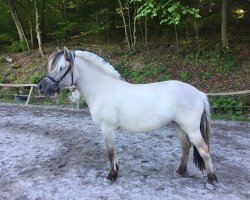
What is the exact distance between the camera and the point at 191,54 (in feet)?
35.0

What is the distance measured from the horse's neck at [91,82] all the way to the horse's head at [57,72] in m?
0.24

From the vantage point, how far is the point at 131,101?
14.1 feet

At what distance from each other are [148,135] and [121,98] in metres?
2.66

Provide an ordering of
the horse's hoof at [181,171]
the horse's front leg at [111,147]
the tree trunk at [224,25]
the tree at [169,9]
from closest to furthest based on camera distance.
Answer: the horse's front leg at [111,147] → the horse's hoof at [181,171] → the tree at [169,9] → the tree trunk at [224,25]

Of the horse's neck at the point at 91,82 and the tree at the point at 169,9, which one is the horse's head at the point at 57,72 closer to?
the horse's neck at the point at 91,82

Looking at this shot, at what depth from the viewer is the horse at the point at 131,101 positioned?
13.7 ft

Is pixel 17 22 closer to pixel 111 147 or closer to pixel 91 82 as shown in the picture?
pixel 91 82

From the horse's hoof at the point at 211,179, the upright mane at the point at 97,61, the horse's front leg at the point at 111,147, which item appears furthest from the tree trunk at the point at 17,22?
the horse's hoof at the point at 211,179

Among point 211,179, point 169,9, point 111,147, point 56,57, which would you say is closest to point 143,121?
point 111,147

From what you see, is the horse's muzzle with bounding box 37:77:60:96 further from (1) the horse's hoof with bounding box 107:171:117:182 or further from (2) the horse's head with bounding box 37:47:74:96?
(1) the horse's hoof with bounding box 107:171:117:182

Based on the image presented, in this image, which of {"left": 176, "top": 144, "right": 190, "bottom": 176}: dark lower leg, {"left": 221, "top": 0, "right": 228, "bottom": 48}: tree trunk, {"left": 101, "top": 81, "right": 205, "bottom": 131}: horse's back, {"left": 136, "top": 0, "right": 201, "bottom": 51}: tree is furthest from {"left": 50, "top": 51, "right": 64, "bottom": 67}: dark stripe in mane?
{"left": 221, "top": 0, "right": 228, "bottom": 48}: tree trunk

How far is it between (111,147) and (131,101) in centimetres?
74

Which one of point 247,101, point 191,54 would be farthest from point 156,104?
point 191,54

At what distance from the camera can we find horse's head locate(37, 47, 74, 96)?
421 cm
